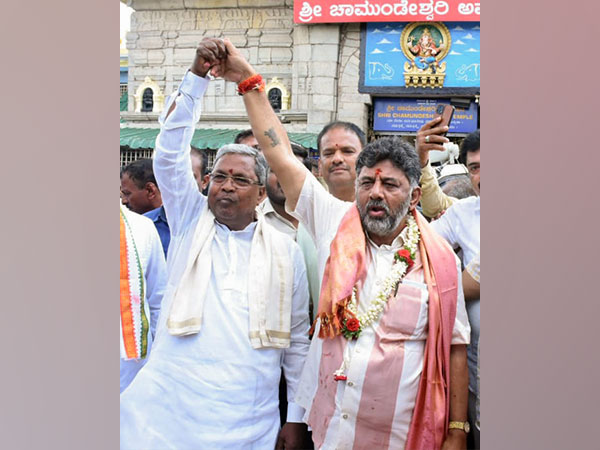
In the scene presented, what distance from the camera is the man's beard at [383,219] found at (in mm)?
1971

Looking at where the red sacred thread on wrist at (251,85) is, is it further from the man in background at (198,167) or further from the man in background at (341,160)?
the man in background at (198,167)

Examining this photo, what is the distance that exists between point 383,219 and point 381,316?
28 centimetres

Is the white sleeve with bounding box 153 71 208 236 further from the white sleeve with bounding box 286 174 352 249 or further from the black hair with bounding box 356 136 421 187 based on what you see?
the black hair with bounding box 356 136 421 187

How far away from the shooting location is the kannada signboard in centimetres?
682

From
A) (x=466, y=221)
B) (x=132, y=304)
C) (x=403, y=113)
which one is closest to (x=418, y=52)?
(x=403, y=113)

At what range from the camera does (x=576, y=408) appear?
1.17 m

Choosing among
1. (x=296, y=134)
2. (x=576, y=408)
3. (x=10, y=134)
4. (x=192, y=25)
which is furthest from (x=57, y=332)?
(x=192, y=25)

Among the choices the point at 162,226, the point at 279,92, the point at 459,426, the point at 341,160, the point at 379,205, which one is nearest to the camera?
the point at 459,426

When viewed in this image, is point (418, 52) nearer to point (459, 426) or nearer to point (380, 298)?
point (380, 298)

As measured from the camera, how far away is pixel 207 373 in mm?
2074

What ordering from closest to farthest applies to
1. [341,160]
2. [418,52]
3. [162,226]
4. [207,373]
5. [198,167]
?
[207,373], [341,160], [162,226], [198,167], [418,52]

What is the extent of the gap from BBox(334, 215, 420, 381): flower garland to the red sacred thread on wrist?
24.3 inches

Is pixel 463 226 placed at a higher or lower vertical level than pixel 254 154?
lower

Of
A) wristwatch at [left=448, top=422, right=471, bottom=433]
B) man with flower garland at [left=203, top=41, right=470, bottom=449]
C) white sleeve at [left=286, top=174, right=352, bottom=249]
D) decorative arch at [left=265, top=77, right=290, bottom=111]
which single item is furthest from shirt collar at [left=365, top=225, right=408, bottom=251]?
decorative arch at [left=265, top=77, right=290, bottom=111]
